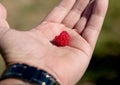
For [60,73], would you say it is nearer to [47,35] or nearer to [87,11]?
[47,35]

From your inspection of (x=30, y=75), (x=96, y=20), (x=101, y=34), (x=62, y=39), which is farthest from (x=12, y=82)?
(x=101, y=34)

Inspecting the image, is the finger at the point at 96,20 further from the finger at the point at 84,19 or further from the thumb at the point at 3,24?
the thumb at the point at 3,24

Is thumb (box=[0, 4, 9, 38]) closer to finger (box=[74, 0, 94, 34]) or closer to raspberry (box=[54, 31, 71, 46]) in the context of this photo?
raspberry (box=[54, 31, 71, 46])

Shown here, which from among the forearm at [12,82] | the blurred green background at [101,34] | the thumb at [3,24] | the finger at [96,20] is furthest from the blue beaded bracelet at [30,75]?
the blurred green background at [101,34]

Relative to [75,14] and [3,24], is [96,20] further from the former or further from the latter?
[3,24]

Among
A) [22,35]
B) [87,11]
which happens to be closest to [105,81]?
[87,11]

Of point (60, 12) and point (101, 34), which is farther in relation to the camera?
point (101, 34)
